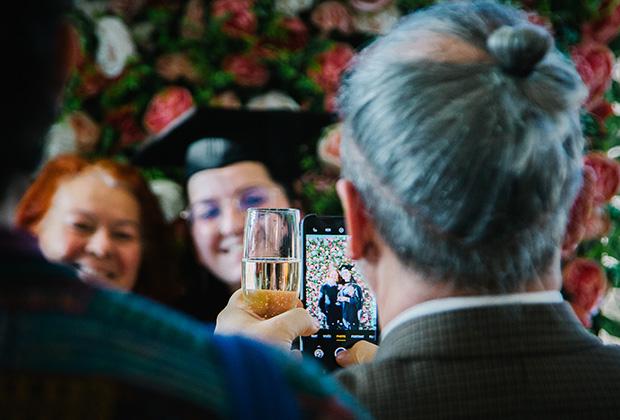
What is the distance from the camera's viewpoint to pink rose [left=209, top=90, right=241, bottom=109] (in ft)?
8.71

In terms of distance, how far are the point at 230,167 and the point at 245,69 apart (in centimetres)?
45

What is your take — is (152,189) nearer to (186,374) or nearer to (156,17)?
(156,17)

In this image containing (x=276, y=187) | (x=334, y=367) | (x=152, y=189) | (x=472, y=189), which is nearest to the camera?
(x=472, y=189)

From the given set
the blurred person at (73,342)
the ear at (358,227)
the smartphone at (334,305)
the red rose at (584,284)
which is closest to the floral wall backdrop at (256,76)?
the red rose at (584,284)

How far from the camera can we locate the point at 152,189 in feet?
8.25

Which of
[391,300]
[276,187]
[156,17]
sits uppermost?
[156,17]

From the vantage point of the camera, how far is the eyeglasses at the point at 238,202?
92.0 inches

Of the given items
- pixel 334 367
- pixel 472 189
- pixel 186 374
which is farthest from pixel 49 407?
pixel 334 367

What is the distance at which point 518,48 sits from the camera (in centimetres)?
78

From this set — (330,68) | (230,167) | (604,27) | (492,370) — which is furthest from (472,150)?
(604,27)

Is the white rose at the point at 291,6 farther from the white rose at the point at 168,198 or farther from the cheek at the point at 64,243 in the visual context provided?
the cheek at the point at 64,243

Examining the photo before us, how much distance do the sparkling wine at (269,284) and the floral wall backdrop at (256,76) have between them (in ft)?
4.81

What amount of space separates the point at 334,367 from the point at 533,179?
1.87ft

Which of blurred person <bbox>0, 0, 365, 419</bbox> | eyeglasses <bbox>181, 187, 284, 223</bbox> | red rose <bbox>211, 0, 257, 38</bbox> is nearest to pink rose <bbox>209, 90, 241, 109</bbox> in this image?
red rose <bbox>211, 0, 257, 38</bbox>
